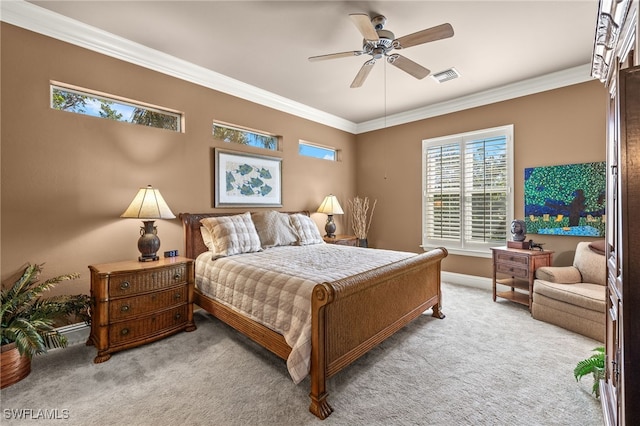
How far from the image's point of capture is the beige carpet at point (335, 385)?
1668 mm

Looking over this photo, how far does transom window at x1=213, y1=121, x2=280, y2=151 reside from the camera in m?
3.77

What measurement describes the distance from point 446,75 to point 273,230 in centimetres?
296

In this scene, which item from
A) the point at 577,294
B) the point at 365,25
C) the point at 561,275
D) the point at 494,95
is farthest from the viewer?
the point at 494,95

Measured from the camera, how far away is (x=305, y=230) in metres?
3.97

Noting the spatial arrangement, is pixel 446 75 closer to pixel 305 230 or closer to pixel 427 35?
pixel 427 35

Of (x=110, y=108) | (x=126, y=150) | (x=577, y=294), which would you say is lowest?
(x=577, y=294)

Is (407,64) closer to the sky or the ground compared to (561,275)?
closer to the sky

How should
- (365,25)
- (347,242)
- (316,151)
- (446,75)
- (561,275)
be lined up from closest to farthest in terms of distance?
(365,25) < (561,275) < (446,75) < (347,242) < (316,151)

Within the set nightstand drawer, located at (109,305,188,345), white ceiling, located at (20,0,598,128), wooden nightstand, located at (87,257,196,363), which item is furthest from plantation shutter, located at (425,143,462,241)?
nightstand drawer, located at (109,305,188,345)

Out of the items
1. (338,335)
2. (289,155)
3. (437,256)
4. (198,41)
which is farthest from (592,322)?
(198,41)

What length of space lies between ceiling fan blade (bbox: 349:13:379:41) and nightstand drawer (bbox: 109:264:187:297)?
262 centimetres

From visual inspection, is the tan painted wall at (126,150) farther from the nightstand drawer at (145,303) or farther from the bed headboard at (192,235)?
the nightstand drawer at (145,303)

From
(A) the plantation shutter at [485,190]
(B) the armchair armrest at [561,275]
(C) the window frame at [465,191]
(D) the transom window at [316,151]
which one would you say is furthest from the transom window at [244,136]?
(B) the armchair armrest at [561,275]

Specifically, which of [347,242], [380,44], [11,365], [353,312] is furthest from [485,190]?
[11,365]
